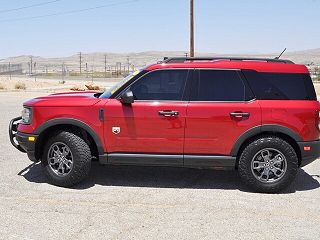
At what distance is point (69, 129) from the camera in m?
5.75

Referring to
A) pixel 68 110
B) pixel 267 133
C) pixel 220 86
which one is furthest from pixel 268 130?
pixel 68 110

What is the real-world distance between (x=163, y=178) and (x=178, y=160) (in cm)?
80

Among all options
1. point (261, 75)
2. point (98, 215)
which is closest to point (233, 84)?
point (261, 75)

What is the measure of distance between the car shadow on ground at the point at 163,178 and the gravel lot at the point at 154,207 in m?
0.01

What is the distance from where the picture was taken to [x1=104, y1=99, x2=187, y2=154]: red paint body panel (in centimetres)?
539

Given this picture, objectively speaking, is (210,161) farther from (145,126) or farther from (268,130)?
(145,126)

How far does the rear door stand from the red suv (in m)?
0.01

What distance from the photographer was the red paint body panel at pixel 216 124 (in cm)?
533

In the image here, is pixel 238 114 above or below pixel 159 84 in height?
below

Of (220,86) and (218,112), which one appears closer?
(218,112)

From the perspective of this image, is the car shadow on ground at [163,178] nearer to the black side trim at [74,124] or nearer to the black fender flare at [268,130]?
the black side trim at [74,124]

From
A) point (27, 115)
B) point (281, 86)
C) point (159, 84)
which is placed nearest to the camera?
point (281, 86)

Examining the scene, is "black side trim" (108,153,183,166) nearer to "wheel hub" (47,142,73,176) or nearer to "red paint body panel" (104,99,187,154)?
"red paint body panel" (104,99,187,154)

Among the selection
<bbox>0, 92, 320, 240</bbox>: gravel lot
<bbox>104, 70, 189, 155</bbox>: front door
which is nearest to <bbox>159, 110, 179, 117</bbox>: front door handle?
<bbox>104, 70, 189, 155</bbox>: front door
